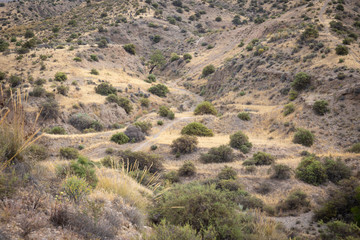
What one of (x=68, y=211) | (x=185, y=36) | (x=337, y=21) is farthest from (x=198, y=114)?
(x=185, y=36)

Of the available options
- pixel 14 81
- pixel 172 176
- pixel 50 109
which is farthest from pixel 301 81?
pixel 14 81

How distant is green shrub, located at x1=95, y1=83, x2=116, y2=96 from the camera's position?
37719 millimetres

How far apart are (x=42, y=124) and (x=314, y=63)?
116ft

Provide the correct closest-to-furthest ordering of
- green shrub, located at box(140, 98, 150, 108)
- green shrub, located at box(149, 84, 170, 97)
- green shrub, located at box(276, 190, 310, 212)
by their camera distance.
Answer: green shrub, located at box(276, 190, 310, 212) < green shrub, located at box(140, 98, 150, 108) < green shrub, located at box(149, 84, 170, 97)

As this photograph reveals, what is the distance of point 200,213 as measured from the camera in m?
6.55

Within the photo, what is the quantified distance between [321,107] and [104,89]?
98.4 ft

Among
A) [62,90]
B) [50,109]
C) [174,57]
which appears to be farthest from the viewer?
[174,57]

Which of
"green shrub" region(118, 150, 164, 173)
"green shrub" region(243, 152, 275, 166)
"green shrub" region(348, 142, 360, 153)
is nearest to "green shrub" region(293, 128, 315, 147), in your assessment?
"green shrub" region(348, 142, 360, 153)

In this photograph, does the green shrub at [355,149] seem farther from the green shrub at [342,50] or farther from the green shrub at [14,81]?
the green shrub at [14,81]

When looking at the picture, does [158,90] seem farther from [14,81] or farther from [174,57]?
[174,57]

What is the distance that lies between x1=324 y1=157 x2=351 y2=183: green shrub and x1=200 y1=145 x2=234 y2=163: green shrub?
6413mm

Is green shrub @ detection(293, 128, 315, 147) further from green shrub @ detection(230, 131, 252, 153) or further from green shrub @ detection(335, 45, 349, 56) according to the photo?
green shrub @ detection(335, 45, 349, 56)

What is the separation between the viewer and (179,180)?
15.2 meters

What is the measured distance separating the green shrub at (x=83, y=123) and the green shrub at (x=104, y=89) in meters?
8.65
